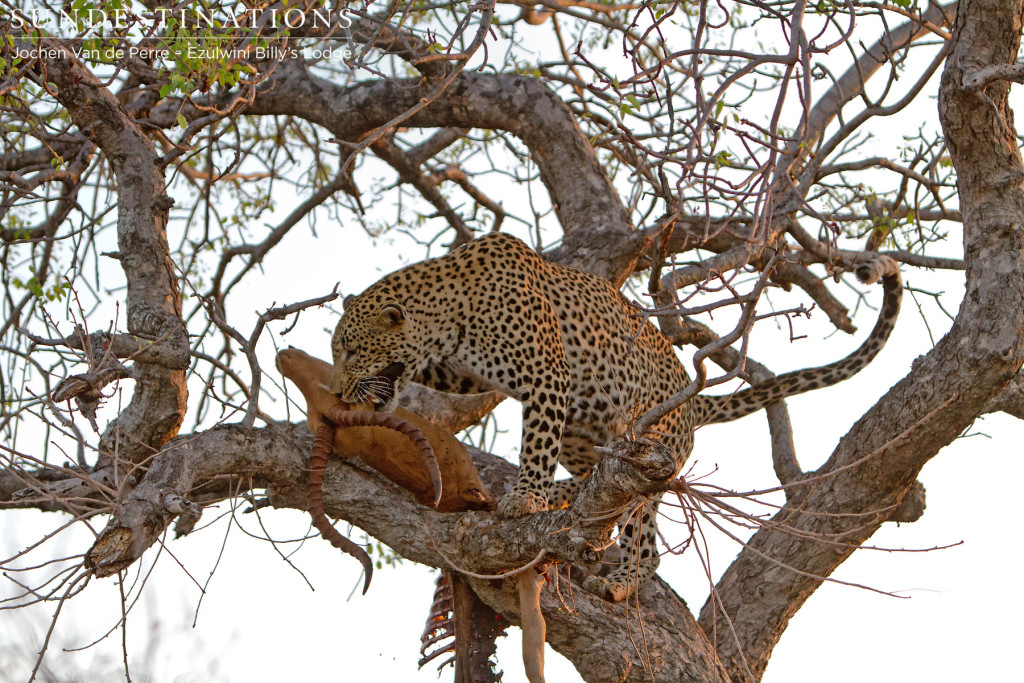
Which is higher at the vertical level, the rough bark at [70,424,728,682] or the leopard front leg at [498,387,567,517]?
the leopard front leg at [498,387,567,517]

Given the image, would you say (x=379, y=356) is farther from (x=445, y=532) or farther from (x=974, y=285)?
(x=974, y=285)

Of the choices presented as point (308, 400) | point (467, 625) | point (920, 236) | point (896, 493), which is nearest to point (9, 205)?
point (308, 400)

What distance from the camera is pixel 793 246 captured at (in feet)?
29.5

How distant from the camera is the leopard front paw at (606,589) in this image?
6457 millimetres

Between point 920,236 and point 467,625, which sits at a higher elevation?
point 920,236

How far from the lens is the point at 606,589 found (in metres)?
6.46

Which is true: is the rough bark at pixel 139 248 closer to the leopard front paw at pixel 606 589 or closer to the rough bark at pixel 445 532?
the rough bark at pixel 445 532

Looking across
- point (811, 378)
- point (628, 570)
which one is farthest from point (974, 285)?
point (628, 570)

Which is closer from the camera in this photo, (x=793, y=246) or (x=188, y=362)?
(x=188, y=362)

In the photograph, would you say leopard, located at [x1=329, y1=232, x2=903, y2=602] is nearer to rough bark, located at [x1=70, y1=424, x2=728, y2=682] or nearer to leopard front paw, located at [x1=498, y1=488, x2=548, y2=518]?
leopard front paw, located at [x1=498, y1=488, x2=548, y2=518]

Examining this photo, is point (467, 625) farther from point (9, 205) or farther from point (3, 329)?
point (3, 329)

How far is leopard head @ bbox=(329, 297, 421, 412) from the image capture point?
683 cm

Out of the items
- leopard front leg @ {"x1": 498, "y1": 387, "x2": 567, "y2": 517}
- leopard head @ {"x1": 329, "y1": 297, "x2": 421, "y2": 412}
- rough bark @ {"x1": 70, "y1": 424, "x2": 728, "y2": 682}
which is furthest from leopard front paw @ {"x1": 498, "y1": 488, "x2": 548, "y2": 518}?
leopard head @ {"x1": 329, "y1": 297, "x2": 421, "y2": 412}

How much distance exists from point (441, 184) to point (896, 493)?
551cm
